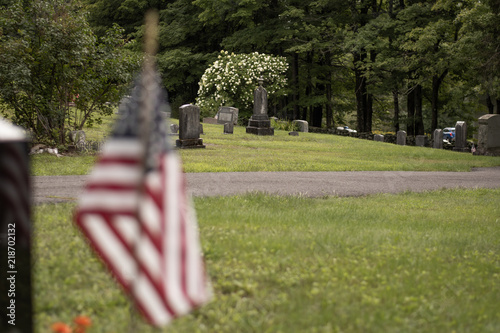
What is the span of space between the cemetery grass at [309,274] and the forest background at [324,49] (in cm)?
834

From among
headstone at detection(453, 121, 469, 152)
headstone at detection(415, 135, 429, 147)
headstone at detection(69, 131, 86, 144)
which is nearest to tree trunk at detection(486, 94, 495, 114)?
headstone at detection(415, 135, 429, 147)

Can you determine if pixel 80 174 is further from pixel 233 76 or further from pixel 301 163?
pixel 233 76

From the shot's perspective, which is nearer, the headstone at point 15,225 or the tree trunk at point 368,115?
the headstone at point 15,225

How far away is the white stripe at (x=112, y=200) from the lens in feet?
8.30

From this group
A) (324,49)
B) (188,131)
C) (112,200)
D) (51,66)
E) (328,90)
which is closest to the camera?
(112,200)

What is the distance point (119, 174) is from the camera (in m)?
2.55

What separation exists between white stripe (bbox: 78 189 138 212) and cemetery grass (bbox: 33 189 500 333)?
82 centimetres

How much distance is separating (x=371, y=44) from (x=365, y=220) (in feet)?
87.5

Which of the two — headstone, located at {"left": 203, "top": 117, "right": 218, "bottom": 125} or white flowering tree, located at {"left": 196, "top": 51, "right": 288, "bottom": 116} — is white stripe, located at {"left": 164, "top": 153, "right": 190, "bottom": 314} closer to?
headstone, located at {"left": 203, "top": 117, "right": 218, "bottom": 125}

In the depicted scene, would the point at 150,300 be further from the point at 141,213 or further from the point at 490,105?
the point at 490,105

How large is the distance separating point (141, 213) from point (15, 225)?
695mm

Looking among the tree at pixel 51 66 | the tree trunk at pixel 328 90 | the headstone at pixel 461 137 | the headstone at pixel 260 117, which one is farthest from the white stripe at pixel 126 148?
the tree trunk at pixel 328 90

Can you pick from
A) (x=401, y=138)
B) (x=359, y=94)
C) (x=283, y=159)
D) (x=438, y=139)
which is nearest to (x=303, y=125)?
(x=401, y=138)

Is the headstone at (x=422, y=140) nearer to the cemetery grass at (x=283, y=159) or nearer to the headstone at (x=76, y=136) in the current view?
the cemetery grass at (x=283, y=159)
